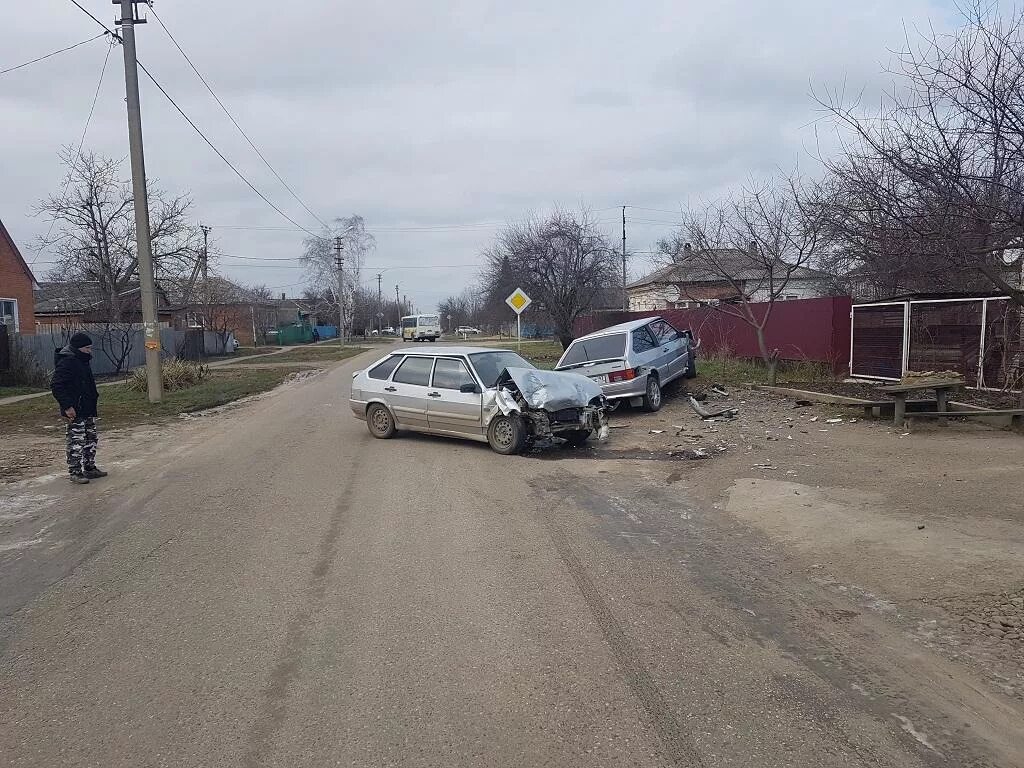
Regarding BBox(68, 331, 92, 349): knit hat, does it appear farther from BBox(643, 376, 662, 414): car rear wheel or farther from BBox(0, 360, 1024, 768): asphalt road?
BBox(643, 376, 662, 414): car rear wheel

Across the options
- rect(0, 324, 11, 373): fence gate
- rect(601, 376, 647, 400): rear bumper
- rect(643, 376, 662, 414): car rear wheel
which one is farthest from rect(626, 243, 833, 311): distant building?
rect(0, 324, 11, 373): fence gate

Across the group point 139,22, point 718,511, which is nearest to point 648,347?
point 718,511

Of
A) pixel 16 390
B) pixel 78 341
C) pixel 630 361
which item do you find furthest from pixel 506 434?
pixel 16 390

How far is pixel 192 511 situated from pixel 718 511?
522 centimetres

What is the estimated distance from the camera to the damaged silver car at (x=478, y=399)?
1050cm

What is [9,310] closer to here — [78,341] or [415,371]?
[78,341]

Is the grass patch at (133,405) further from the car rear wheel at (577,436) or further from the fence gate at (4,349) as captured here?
the car rear wheel at (577,436)

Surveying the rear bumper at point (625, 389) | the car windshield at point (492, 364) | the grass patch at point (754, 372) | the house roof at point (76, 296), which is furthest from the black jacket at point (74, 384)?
the house roof at point (76, 296)

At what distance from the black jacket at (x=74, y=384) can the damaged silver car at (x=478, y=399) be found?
4.02m

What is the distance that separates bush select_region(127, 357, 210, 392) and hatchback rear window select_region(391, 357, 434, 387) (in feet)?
37.3

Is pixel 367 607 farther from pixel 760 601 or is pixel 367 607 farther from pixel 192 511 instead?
pixel 192 511

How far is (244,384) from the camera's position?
24062mm

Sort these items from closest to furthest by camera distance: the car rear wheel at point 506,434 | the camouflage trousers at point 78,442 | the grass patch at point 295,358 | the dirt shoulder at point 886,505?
the dirt shoulder at point 886,505 → the camouflage trousers at point 78,442 → the car rear wheel at point 506,434 → the grass patch at point 295,358

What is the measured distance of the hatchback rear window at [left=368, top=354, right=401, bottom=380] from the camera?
12.3 m
